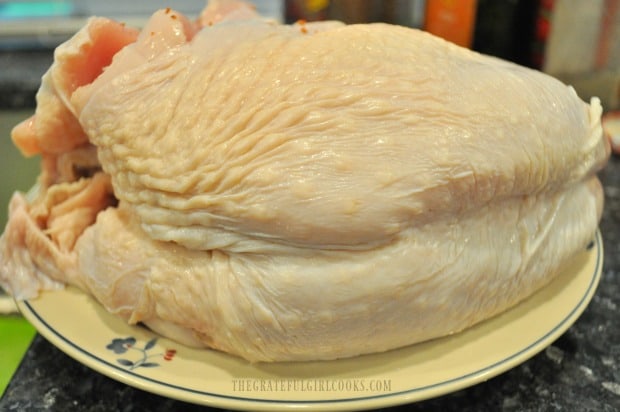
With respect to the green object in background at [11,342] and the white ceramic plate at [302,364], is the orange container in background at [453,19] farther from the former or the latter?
the green object in background at [11,342]

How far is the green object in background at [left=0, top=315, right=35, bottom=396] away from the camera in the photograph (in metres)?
1.03

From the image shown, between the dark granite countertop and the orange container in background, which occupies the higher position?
the orange container in background

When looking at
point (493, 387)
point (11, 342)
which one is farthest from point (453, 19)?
point (11, 342)

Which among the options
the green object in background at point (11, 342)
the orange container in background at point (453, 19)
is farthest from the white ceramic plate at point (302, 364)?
the orange container in background at point (453, 19)

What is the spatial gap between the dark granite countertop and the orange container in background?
1.24 meters

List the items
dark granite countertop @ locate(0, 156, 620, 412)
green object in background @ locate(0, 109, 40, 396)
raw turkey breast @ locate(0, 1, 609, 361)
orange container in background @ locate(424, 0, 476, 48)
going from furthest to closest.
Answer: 1. orange container in background @ locate(424, 0, 476, 48)
2. green object in background @ locate(0, 109, 40, 396)
3. dark granite countertop @ locate(0, 156, 620, 412)
4. raw turkey breast @ locate(0, 1, 609, 361)

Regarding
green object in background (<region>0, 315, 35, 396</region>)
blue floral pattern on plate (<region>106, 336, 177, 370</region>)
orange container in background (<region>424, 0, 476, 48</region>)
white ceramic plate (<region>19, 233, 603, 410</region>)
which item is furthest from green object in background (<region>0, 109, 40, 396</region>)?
orange container in background (<region>424, 0, 476, 48</region>)

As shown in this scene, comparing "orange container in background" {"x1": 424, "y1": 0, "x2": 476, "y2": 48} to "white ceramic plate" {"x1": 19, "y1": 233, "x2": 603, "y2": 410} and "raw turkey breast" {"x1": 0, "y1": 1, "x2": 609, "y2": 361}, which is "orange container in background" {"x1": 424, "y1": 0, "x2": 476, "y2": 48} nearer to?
"raw turkey breast" {"x1": 0, "y1": 1, "x2": 609, "y2": 361}

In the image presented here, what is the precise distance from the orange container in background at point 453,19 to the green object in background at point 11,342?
5.32 ft

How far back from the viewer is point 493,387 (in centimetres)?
98

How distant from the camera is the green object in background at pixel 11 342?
1026 mm

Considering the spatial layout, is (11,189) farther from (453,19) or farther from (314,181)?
(453,19)

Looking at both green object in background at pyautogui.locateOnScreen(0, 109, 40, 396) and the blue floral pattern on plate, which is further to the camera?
green object in background at pyautogui.locateOnScreen(0, 109, 40, 396)

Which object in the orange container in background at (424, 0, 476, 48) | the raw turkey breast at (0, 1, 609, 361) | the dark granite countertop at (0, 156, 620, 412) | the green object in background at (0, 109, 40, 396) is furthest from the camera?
the orange container in background at (424, 0, 476, 48)
